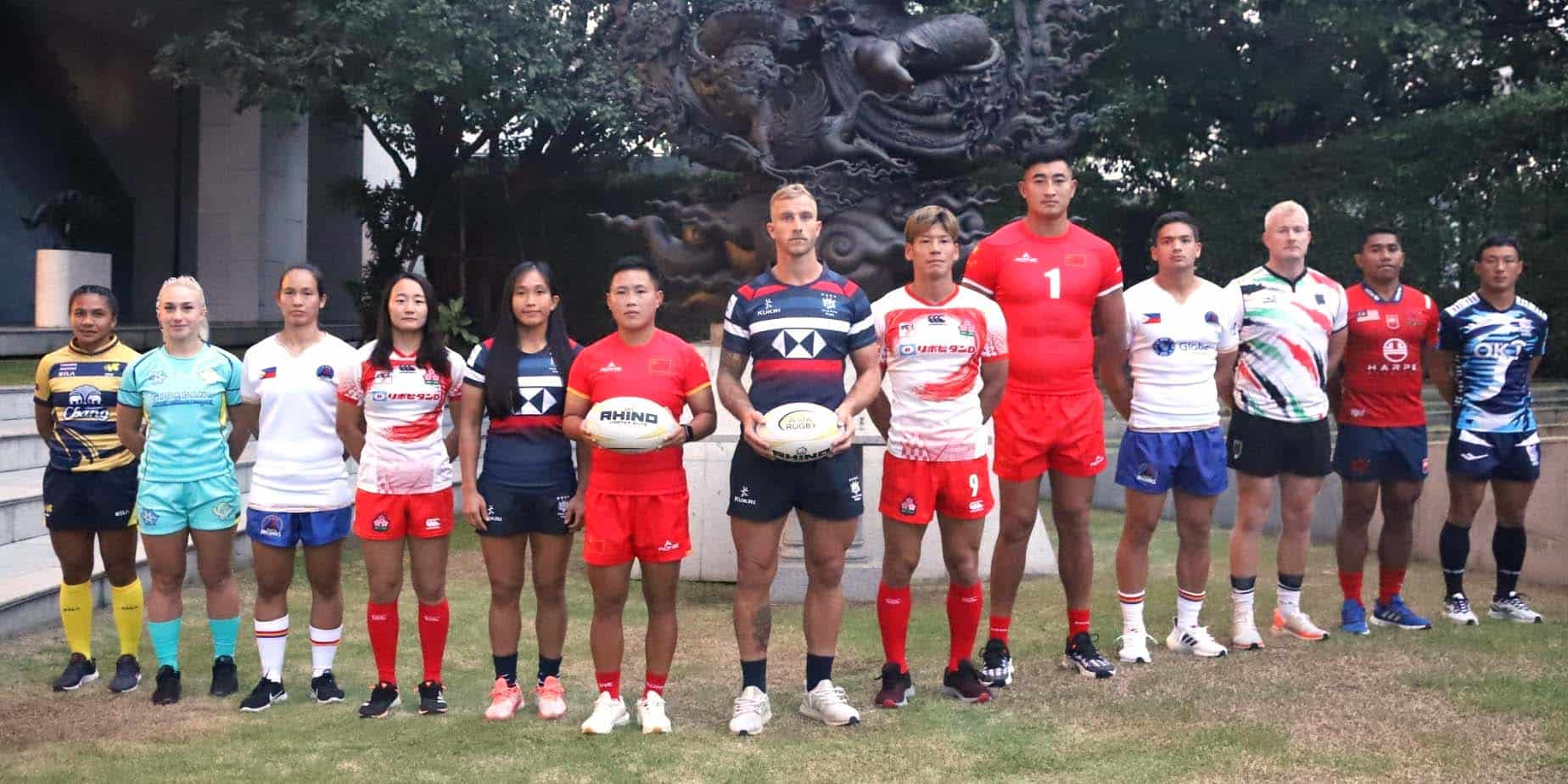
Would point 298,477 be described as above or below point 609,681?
above

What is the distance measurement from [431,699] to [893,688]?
5.59 feet

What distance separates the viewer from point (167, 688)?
521 centimetres

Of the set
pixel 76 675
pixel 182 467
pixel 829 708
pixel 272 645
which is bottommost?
pixel 76 675

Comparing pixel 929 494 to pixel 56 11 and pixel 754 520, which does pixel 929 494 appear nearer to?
pixel 754 520

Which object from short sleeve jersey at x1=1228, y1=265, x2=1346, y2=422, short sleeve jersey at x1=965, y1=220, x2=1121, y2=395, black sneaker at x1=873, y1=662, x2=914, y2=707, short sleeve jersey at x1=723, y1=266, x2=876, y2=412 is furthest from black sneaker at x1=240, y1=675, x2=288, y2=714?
short sleeve jersey at x1=1228, y1=265, x2=1346, y2=422

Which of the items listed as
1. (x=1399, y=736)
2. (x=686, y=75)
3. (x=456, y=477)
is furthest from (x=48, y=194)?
(x=1399, y=736)

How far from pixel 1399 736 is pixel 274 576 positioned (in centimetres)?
403

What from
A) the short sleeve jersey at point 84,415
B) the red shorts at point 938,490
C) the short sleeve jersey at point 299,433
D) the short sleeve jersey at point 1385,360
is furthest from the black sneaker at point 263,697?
the short sleeve jersey at point 1385,360

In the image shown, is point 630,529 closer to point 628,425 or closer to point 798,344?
point 628,425

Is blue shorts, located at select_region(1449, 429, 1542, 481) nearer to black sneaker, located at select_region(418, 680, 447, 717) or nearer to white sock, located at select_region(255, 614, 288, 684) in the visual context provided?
black sneaker, located at select_region(418, 680, 447, 717)

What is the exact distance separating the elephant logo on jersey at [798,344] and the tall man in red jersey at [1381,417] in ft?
9.47

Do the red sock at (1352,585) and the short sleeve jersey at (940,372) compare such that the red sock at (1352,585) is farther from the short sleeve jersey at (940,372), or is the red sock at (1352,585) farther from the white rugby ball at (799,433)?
the white rugby ball at (799,433)

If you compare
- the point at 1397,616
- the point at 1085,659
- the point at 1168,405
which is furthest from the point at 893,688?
the point at 1397,616

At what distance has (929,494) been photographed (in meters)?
4.93
